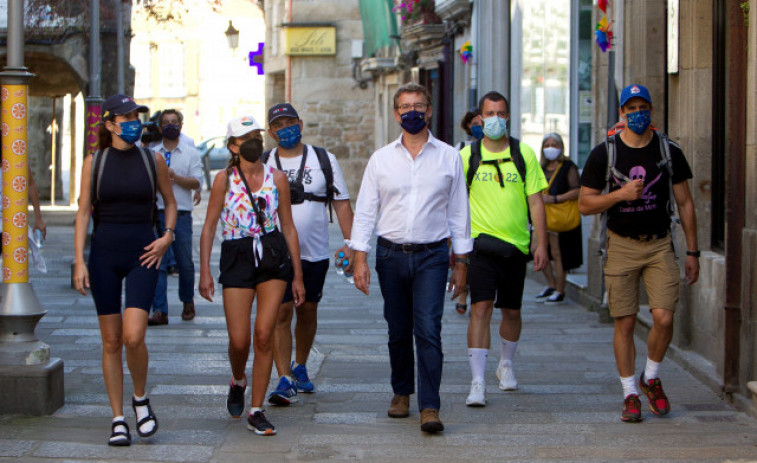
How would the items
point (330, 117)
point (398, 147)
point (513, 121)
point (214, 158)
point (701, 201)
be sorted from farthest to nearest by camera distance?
point (214, 158) < point (330, 117) < point (513, 121) < point (701, 201) < point (398, 147)

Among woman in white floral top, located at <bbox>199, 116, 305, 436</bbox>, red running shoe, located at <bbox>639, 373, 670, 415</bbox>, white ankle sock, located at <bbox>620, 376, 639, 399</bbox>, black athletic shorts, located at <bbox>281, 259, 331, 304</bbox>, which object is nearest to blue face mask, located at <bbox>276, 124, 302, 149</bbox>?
woman in white floral top, located at <bbox>199, 116, 305, 436</bbox>

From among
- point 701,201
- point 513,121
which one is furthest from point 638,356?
point 513,121

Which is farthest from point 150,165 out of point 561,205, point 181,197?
point 561,205

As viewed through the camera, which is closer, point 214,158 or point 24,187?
point 24,187

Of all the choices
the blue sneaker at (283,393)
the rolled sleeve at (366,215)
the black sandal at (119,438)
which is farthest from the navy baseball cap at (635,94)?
the black sandal at (119,438)

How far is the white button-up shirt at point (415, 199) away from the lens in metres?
6.53

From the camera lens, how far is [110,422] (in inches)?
264

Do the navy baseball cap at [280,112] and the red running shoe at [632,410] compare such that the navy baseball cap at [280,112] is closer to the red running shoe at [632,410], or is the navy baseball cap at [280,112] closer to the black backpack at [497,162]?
the black backpack at [497,162]

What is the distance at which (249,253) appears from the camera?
6484mm

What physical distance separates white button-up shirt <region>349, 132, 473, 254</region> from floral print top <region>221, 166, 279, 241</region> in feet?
1.46

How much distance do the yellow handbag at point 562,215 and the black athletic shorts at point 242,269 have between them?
18.8ft

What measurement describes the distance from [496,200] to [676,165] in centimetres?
106

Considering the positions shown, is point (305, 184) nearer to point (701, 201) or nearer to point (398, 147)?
point (398, 147)

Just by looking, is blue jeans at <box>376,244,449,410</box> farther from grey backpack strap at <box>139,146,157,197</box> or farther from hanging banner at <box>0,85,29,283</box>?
hanging banner at <box>0,85,29,283</box>
